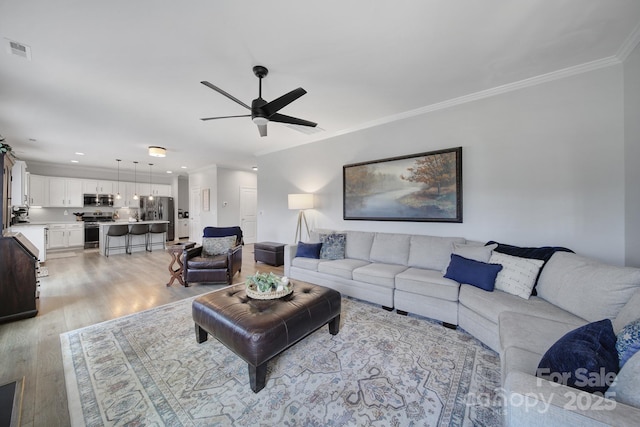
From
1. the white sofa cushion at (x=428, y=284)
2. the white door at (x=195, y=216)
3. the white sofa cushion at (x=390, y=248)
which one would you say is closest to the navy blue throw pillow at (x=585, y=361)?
the white sofa cushion at (x=428, y=284)

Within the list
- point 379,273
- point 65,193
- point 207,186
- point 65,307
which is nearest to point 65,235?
point 65,193

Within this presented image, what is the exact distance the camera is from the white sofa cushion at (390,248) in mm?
3361

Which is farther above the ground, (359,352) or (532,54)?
(532,54)

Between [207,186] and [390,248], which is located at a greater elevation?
[207,186]

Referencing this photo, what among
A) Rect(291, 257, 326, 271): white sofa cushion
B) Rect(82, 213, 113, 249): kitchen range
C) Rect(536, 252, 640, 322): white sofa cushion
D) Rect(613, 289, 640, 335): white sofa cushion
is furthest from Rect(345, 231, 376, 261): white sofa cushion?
Rect(82, 213, 113, 249): kitchen range

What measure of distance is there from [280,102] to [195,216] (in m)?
7.58

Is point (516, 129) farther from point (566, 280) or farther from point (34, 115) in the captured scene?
point (34, 115)

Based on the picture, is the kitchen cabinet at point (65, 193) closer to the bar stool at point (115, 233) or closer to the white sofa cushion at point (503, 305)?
the bar stool at point (115, 233)

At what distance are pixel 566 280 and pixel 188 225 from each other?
10532 millimetres

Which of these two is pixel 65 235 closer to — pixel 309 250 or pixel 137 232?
pixel 137 232

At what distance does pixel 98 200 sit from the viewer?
25.6 feet

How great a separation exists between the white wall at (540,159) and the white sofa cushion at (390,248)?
32 cm

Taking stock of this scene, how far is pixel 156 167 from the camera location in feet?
25.6

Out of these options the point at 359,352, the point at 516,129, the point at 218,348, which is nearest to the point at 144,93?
the point at 218,348
